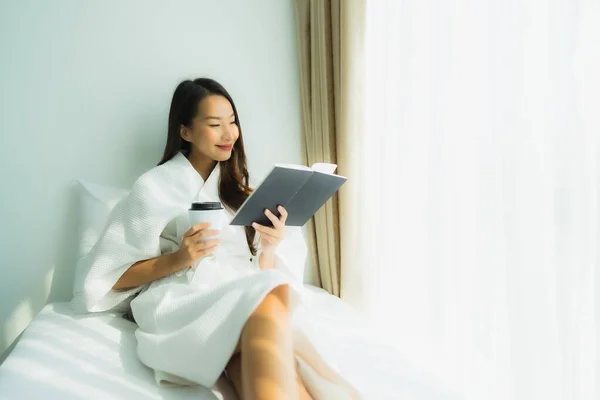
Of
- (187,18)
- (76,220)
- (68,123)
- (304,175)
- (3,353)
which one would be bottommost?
(3,353)

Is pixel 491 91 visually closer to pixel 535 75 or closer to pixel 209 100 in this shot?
pixel 535 75

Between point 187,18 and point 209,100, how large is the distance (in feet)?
1.69

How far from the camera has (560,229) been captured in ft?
3.36

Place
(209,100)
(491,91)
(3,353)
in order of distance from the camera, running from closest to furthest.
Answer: (491,91) → (209,100) → (3,353)

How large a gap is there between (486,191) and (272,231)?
0.58 meters

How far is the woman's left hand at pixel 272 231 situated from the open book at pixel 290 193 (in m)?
0.01

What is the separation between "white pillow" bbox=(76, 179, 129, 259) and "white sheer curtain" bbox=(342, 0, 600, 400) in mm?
897

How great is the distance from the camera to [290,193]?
1273mm

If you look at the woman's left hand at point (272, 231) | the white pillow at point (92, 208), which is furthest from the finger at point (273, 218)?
the white pillow at point (92, 208)

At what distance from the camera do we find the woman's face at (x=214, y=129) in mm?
1521

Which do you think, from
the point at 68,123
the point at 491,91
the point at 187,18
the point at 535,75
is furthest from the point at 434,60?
the point at 68,123

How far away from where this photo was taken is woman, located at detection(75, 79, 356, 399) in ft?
3.22

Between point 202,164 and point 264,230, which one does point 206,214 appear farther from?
point 202,164

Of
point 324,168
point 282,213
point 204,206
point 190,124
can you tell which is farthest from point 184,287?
point 190,124
